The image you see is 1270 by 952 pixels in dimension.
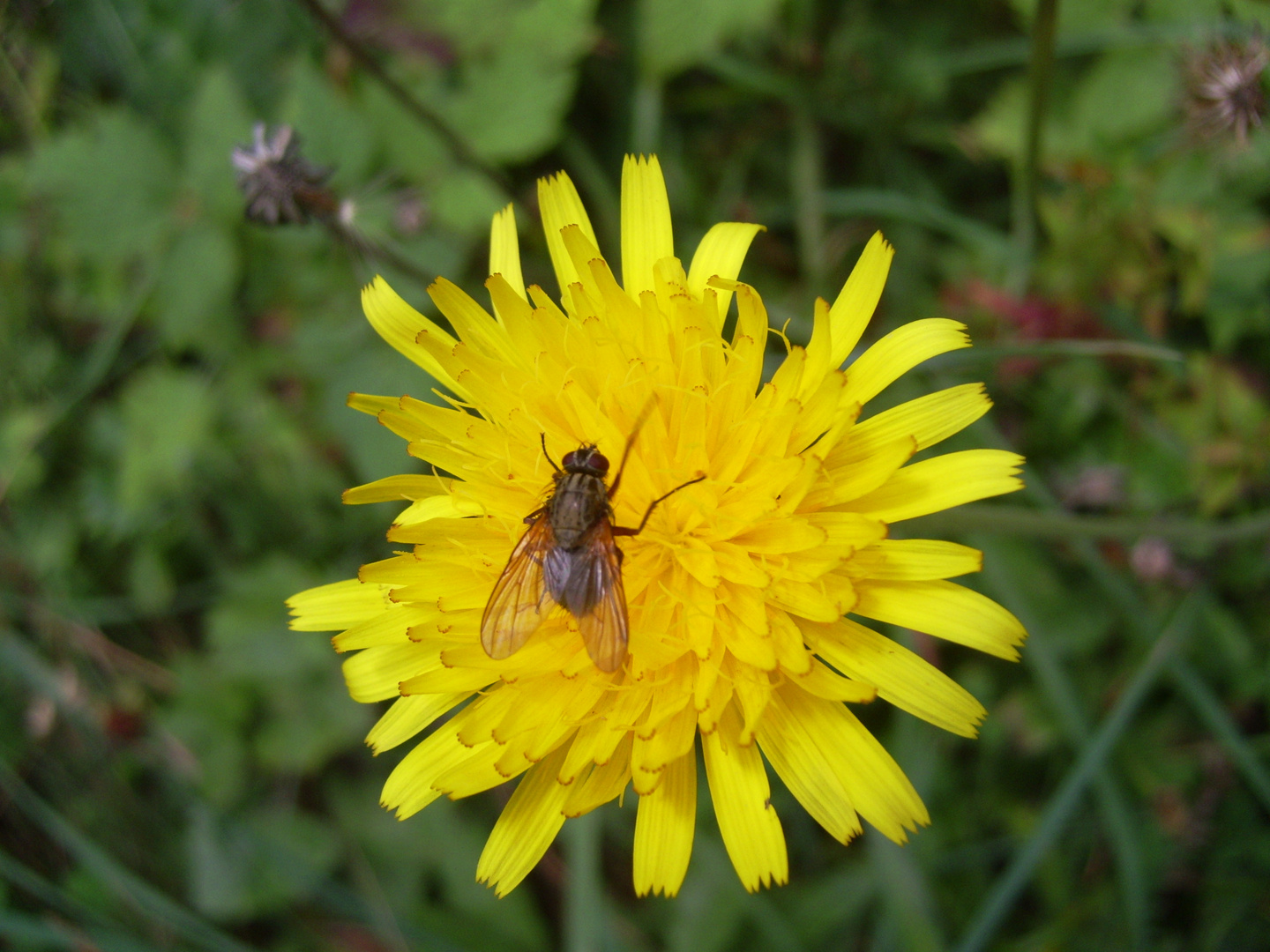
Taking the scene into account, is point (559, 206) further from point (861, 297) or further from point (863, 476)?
point (863, 476)

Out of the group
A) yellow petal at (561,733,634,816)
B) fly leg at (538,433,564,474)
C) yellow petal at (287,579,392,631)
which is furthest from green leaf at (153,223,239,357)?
yellow petal at (561,733,634,816)

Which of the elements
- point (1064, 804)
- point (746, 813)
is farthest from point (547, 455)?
point (1064, 804)

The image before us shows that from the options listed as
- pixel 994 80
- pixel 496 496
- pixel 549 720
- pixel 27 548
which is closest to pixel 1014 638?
pixel 549 720

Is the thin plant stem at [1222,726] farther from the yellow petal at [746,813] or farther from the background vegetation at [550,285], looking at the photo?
the yellow petal at [746,813]

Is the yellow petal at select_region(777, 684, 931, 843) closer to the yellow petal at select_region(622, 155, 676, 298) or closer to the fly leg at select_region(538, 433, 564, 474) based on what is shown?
the fly leg at select_region(538, 433, 564, 474)

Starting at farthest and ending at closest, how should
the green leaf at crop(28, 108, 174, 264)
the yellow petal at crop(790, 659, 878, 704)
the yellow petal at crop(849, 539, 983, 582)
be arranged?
1. the green leaf at crop(28, 108, 174, 264)
2. the yellow petal at crop(849, 539, 983, 582)
3. the yellow petal at crop(790, 659, 878, 704)
